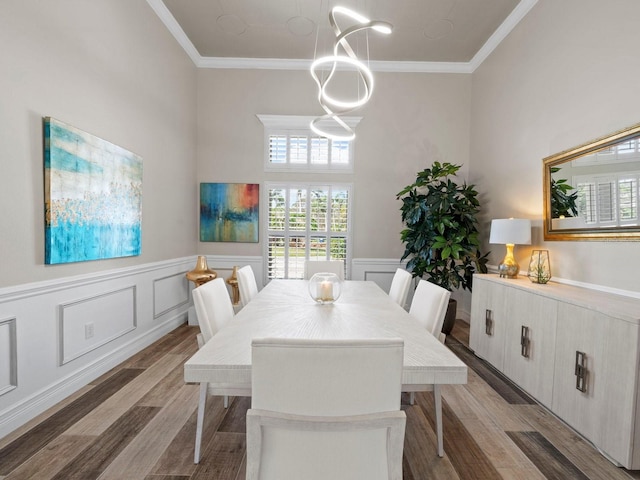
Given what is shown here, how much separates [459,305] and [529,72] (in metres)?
2.86

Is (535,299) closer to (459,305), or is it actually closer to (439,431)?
(439,431)

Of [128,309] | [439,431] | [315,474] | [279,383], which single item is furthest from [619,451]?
[128,309]

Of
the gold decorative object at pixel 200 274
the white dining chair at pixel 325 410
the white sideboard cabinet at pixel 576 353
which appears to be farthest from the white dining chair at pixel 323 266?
the white dining chair at pixel 325 410

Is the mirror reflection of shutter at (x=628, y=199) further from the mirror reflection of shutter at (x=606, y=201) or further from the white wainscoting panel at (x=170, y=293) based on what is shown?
the white wainscoting panel at (x=170, y=293)

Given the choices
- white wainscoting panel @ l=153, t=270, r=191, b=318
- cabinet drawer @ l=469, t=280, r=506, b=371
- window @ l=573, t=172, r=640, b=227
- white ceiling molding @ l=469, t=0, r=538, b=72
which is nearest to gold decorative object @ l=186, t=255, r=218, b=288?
white wainscoting panel @ l=153, t=270, r=191, b=318

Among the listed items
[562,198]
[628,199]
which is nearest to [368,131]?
[562,198]

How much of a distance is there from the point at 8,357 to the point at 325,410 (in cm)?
203

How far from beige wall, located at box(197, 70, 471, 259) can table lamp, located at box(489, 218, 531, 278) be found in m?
1.69

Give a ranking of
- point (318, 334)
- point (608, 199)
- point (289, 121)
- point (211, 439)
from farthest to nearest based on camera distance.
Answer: point (289, 121)
point (608, 199)
point (211, 439)
point (318, 334)

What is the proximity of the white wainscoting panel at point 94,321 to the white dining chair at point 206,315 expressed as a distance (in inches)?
46.8

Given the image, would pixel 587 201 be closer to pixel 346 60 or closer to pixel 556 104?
pixel 556 104

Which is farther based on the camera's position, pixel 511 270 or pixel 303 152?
pixel 303 152

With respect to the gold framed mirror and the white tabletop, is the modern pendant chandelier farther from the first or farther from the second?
the gold framed mirror

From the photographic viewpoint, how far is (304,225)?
15.5ft
